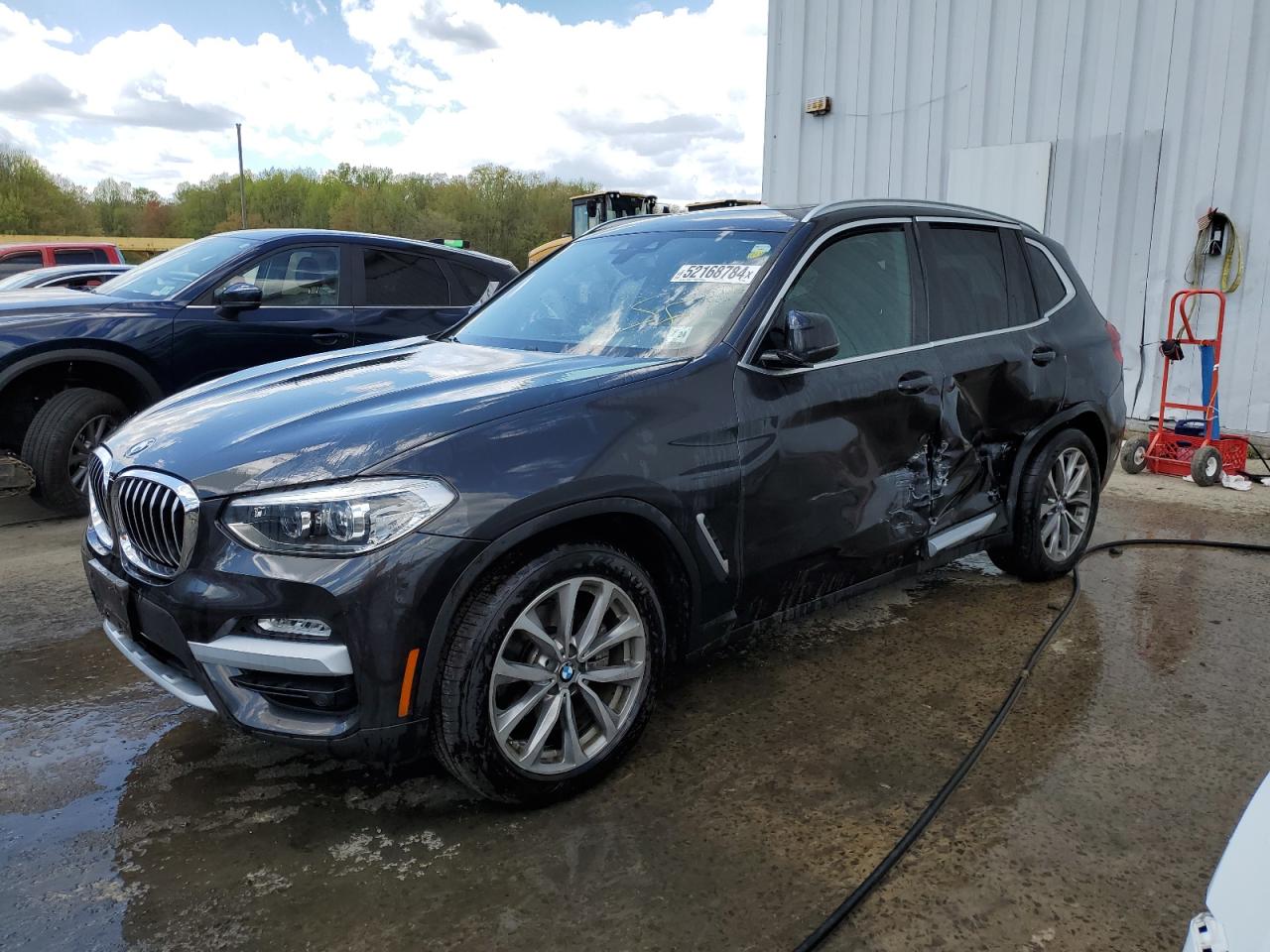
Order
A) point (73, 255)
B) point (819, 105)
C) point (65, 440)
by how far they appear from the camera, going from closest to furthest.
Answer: point (65, 440) → point (819, 105) → point (73, 255)

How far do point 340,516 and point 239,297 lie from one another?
4.17 metres

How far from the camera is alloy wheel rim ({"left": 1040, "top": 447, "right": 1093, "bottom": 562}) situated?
14.0 feet

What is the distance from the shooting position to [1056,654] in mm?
3727

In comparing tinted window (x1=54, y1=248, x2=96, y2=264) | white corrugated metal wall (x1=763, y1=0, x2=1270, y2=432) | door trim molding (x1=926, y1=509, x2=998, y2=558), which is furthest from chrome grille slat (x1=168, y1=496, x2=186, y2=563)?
tinted window (x1=54, y1=248, x2=96, y2=264)

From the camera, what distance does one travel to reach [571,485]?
246 cm

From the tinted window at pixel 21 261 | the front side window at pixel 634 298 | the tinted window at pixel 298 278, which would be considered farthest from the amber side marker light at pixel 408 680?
the tinted window at pixel 21 261

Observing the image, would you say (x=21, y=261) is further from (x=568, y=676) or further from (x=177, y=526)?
(x=568, y=676)

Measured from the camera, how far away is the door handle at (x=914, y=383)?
11.2ft

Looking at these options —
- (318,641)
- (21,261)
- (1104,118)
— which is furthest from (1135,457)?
(21,261)

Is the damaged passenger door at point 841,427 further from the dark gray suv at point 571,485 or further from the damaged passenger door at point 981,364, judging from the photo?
the damaged passenger door at point 981,364

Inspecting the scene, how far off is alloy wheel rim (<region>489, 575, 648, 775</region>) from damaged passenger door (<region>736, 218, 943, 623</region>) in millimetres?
488

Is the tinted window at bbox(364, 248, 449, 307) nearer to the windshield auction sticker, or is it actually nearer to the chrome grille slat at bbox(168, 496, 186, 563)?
the windshield auction sticker

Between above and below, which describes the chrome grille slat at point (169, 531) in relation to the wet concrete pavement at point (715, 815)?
above

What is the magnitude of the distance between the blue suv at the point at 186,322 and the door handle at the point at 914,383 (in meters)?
2.81
